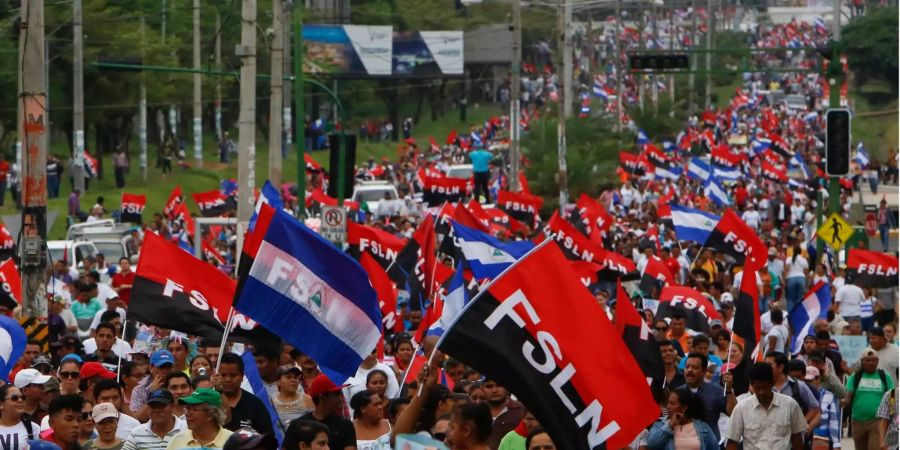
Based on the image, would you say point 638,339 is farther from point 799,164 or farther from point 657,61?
point 799,164

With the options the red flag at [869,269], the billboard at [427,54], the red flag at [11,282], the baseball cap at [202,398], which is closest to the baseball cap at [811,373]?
the baseball cap at [202,398]

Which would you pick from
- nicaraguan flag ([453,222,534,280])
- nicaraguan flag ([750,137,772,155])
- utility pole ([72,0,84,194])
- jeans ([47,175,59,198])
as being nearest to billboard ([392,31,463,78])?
nicaraguan flag ([750,137,772,155])

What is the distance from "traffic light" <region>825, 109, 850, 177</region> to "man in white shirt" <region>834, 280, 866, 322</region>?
Result: 8.07 m

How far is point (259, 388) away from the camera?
478 inches

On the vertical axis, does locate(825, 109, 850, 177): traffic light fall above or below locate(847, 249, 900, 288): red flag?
above

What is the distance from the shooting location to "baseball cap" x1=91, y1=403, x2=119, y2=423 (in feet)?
35.2

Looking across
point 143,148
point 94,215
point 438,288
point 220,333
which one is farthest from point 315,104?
point 220,333

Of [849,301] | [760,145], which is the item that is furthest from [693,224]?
[760,145]

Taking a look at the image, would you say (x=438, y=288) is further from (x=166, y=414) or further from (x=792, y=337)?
(x=166, y=414)

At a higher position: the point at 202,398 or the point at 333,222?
the point at 202,398

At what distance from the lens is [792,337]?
1986cm

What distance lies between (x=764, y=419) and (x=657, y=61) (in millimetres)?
30288

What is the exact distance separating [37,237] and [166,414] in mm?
9272

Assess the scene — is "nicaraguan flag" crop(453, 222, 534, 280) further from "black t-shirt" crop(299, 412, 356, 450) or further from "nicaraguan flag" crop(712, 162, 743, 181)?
"nicaraguan flag" crop(712, 162, 743, 181)
